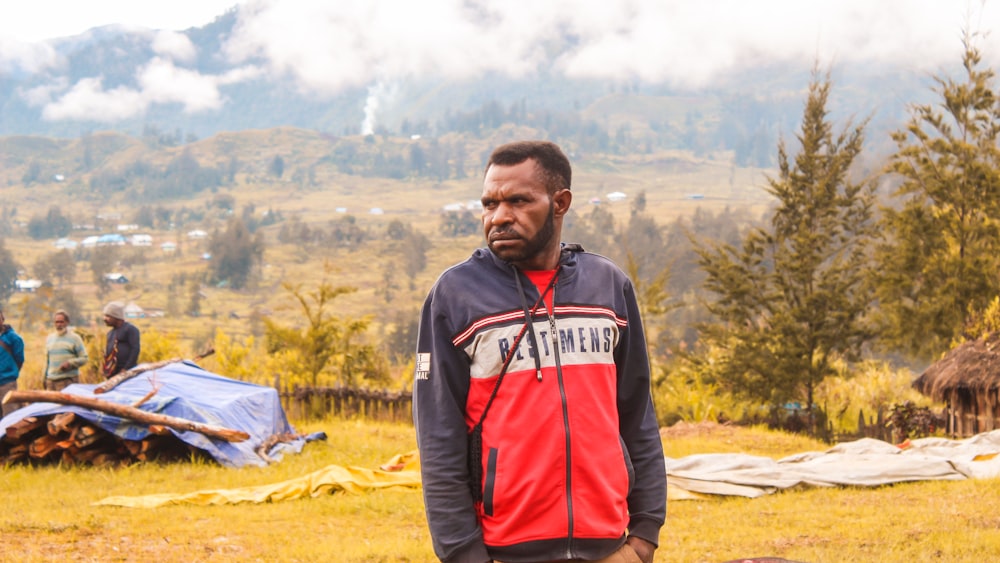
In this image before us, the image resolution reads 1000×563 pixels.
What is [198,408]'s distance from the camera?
1136 centimetres

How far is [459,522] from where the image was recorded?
2.50m

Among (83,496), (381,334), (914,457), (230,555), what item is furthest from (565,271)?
(381,334)

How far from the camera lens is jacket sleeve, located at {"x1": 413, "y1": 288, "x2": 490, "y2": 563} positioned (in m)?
2.51

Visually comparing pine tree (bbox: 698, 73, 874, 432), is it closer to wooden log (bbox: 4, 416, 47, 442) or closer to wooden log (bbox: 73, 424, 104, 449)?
wooden log (bbox: 73, 424, 104, 449)

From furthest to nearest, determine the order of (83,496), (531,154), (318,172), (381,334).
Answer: (318,172)
(381,334)
(83,496)
(531,154)

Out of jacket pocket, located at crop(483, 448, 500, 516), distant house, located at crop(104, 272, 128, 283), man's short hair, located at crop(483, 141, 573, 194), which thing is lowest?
distant house, located at crop(104, 272, 128, 283)

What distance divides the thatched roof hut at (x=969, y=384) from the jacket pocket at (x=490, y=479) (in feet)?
41.5

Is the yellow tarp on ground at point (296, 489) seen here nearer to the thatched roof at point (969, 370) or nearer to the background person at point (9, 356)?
the background person at point (9, 356)

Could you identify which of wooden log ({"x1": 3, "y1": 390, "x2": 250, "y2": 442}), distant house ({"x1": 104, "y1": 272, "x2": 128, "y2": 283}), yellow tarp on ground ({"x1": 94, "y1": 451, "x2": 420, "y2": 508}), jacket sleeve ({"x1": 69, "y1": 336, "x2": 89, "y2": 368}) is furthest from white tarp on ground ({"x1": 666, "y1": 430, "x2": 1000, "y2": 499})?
distant house ({"x1": 104, "y1": 272, "x2": 128, "y2": 283})

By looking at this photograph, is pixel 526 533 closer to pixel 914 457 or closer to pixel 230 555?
Result: pixel 230 555

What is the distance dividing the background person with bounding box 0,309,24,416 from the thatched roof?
39.0 feet

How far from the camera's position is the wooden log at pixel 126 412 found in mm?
10422

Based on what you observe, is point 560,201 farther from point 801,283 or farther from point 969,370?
point 801,283

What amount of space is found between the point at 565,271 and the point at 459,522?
714 millimetres
